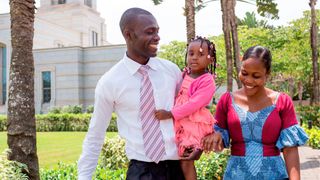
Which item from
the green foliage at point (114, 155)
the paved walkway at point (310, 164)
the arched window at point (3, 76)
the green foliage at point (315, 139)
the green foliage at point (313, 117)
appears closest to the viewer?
the green foliage at point (114, 155)

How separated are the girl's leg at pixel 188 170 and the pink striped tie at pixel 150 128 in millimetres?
173

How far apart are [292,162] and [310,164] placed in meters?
9.71

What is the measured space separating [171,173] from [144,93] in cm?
55

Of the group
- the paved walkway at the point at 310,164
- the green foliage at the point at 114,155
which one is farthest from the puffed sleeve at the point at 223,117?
the paved walkway at the point at 310,164

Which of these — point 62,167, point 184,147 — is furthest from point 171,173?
point 62,167

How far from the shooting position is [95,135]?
9.59ft

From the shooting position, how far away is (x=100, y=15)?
A: 192 ft

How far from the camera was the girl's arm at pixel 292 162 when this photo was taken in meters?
2.70

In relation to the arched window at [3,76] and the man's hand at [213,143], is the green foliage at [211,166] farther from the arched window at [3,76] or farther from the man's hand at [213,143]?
the arched window at [3,76]

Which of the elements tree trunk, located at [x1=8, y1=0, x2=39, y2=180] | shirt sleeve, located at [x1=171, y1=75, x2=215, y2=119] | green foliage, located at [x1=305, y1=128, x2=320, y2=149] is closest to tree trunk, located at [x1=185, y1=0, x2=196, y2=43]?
tree trunk, located at [x1=8, y1=0, x2=39, y2=180]

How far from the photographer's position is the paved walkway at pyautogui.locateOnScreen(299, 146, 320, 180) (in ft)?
33.3

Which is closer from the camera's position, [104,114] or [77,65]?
[104,114]

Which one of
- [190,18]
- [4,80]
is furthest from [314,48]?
[4,80]

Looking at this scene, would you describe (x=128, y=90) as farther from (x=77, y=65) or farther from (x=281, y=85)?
(x=281, y=85)
